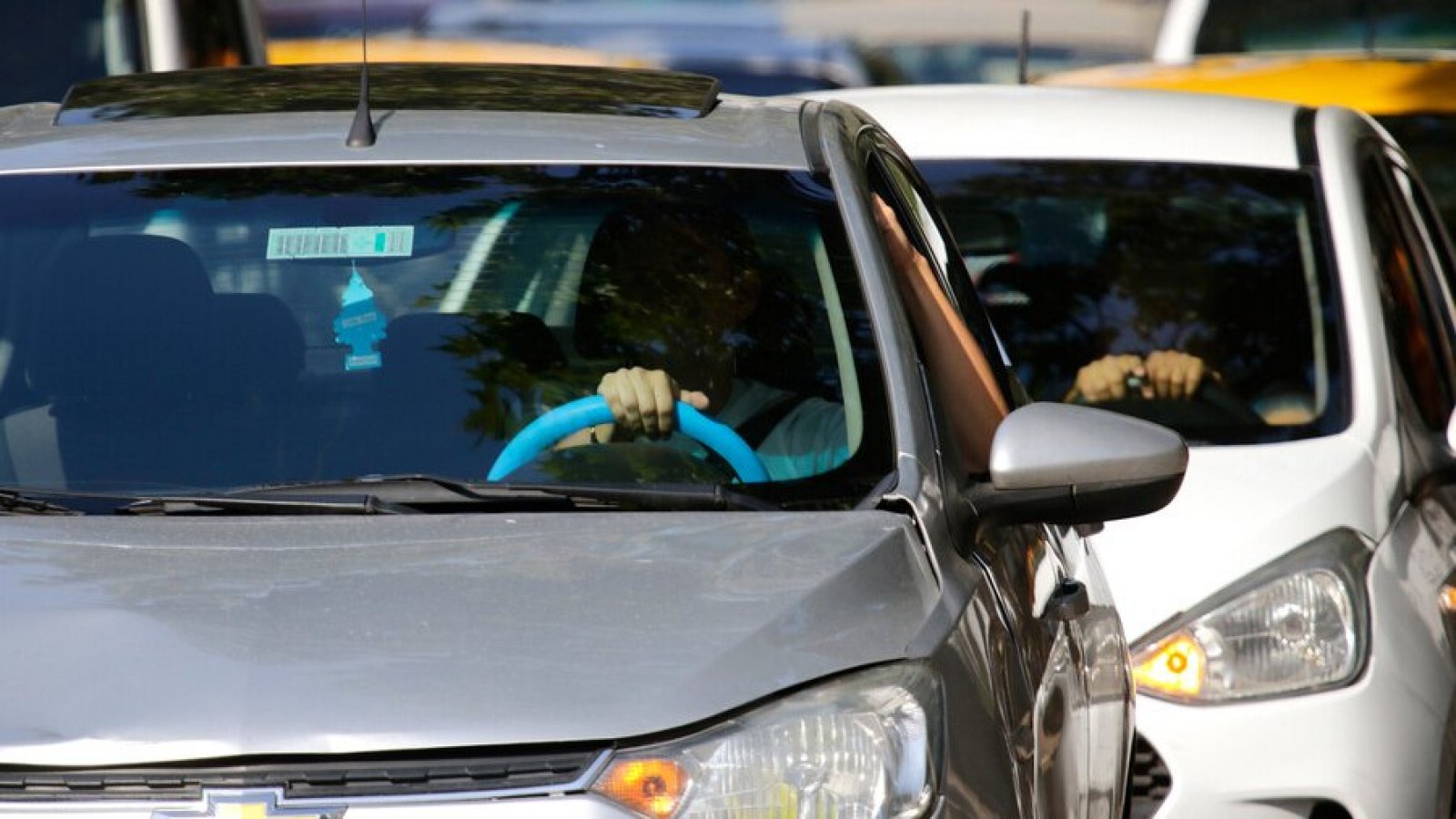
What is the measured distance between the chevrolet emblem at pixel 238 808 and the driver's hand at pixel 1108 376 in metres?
3.30

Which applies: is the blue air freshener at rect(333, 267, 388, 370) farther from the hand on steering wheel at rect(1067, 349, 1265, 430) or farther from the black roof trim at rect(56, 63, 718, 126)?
the hand on steering wheel at rect(1067, 349, 1265, 430)

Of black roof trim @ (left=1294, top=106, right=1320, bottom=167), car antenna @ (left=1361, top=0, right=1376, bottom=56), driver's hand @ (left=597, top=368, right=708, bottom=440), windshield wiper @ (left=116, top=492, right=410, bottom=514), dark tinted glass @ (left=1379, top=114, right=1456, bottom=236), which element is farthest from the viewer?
car antenna @ (left=1361, top=0, right=1376, bottom=56)

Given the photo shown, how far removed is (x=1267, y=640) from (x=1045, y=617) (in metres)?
1.19

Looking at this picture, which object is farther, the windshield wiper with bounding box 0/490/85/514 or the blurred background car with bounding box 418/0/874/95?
the blurred background car with bounding box 418/0/874/95

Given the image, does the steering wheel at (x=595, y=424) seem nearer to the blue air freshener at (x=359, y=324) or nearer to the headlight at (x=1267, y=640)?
the blue air freshener at (x=359, y=324)

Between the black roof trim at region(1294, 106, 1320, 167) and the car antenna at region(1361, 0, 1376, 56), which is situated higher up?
the car antenna at region(1361, 0, 1376, 56)

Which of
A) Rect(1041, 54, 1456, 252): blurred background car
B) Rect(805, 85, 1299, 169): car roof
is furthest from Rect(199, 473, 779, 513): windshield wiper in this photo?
Rect(1041, 54, 1456, 252): blurred background car

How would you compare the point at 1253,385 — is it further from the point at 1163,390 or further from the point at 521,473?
the point at 521,473

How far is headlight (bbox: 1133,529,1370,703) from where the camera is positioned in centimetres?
483

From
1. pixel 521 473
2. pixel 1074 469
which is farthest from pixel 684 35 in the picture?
pixel 1074 469

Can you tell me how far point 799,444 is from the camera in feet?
12.7

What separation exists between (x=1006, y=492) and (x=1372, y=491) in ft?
5.54

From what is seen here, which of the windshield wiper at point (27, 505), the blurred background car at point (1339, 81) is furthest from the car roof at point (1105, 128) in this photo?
the blurred background car at point (1339, 81)

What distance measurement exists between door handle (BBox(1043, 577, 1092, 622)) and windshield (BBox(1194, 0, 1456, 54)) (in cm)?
944
